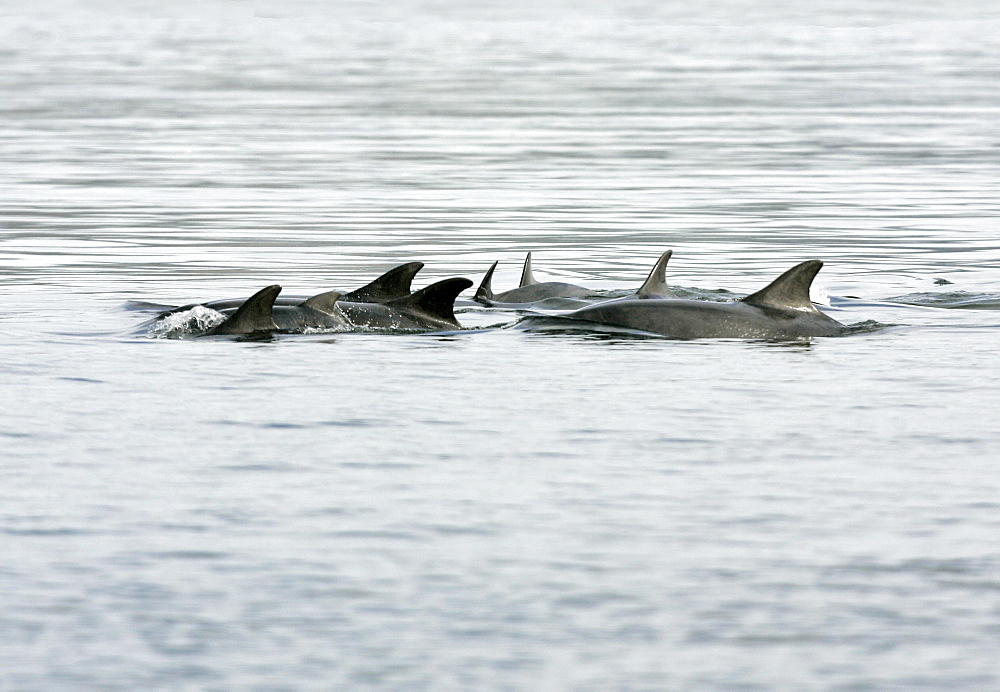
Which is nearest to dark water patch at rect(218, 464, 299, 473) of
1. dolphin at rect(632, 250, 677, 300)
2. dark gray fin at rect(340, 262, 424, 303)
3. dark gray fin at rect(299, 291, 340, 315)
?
dark gray fin at rect(299, 291, 340, 315)

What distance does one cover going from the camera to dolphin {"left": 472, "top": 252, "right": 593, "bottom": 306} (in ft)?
58.3

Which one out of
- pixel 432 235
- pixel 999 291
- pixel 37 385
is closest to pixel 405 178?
pixel 432 235

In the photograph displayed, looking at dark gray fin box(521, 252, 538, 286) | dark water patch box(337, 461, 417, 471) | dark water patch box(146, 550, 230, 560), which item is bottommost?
dark water patch box(146, 550, 230, 560)

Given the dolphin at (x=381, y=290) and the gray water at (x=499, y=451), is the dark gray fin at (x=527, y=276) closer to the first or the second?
the gray water at (x=499, y=451)

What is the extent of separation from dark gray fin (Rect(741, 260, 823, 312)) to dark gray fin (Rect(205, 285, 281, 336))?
3816 mm

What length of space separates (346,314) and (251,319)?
Answer: 2.91 ft

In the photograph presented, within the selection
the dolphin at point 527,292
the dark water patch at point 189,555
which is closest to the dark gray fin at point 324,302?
the dolphin at point 527,292

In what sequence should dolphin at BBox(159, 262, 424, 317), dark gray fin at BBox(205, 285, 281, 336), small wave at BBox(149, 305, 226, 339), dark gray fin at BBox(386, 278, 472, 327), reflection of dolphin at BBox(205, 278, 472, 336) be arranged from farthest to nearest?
dolphin at BBox(159, 262, 424, 317), dark gray fin at BBox(386, 278, 472, 327), small wave at BBox(149, 305, 226, 339), reflection of dolphin at BBox(205, 278, 472, 336), dark gray fin at BBox(205, 285, 281, 336)

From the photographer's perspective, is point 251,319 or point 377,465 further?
point 251,319

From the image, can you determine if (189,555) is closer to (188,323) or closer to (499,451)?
(499,451)

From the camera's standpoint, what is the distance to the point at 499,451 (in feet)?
35.7

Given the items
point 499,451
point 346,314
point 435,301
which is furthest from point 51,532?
point 435,301

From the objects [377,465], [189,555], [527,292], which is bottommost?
[189,555]

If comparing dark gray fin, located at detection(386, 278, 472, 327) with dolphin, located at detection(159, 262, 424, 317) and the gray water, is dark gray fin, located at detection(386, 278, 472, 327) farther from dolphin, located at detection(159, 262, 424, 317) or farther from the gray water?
the gray water
